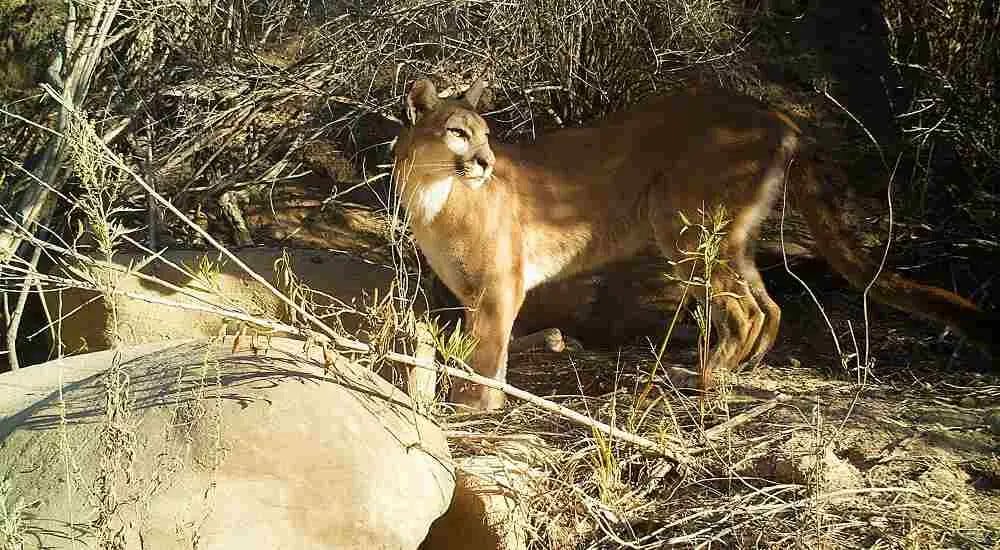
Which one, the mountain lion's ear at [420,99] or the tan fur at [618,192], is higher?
the mountain lion's ear at [420,99]

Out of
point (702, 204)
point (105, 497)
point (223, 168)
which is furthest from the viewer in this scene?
point (223, 168)

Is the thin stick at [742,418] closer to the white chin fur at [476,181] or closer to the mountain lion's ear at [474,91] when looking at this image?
the white chin fur at [476,181]

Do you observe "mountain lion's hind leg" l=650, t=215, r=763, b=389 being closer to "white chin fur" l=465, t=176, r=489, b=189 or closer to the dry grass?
the dry grass

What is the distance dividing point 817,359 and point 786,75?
3.33 m

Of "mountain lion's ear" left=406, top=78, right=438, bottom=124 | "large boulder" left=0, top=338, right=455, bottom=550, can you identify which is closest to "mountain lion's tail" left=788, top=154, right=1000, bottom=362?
"mountain lion's ear" left=406, top=78, right=438, bottom=124

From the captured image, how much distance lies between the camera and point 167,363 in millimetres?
3391

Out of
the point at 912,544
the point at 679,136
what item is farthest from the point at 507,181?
the point at 912,544

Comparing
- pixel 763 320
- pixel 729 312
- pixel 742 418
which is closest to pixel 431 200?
pixel 729 312

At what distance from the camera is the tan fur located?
5078 mm

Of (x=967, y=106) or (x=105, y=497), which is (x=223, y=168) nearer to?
(x=105, y=497)

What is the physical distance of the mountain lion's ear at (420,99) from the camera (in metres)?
5.10

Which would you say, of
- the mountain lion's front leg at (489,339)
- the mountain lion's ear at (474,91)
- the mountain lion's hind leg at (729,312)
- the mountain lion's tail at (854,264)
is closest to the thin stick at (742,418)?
the mountain lion's hind leg at (729,312)

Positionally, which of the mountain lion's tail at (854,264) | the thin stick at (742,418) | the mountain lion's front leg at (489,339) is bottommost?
the mountain lion's front leg at (489,339)

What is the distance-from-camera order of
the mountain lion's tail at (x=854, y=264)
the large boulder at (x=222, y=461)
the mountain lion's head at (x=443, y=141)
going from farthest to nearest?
the mountain lion's head at (x=443, y=141), the mountain lion's tail at (x=854, y=264), the large boulder at (x=222, y=461)
